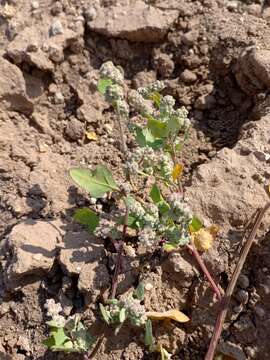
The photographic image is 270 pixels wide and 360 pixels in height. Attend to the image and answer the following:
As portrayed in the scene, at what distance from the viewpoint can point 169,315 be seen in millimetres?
2023

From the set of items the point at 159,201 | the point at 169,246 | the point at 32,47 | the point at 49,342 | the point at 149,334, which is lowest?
the point at 49,342

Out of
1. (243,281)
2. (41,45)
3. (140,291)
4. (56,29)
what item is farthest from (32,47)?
(243,281)

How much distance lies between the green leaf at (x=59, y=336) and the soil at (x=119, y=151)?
13cm

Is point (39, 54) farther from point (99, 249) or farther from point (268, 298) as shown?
point (268, 298)

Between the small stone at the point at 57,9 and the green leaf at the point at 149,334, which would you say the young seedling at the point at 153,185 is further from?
the small stone at the point at 57,9

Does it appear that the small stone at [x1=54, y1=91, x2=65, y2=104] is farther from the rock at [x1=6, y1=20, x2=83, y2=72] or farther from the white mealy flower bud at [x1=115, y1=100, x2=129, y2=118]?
the white mealy flower bud at [x1=115, y1=100, x2=129, y2=118]

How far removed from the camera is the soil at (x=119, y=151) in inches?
82.0

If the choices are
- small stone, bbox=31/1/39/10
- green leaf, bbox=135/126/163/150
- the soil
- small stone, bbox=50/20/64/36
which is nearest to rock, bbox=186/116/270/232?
the soil

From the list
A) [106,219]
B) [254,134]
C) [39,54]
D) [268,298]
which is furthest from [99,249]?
[39,54]

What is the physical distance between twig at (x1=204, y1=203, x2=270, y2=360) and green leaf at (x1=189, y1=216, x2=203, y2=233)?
18cm

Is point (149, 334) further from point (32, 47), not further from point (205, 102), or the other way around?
point (32, 47)

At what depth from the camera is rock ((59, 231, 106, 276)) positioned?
2.12 meters

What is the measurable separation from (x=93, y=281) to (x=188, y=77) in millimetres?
1221

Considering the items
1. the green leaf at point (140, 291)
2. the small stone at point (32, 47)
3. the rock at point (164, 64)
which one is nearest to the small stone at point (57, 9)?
the small stone at point (32, 47)
